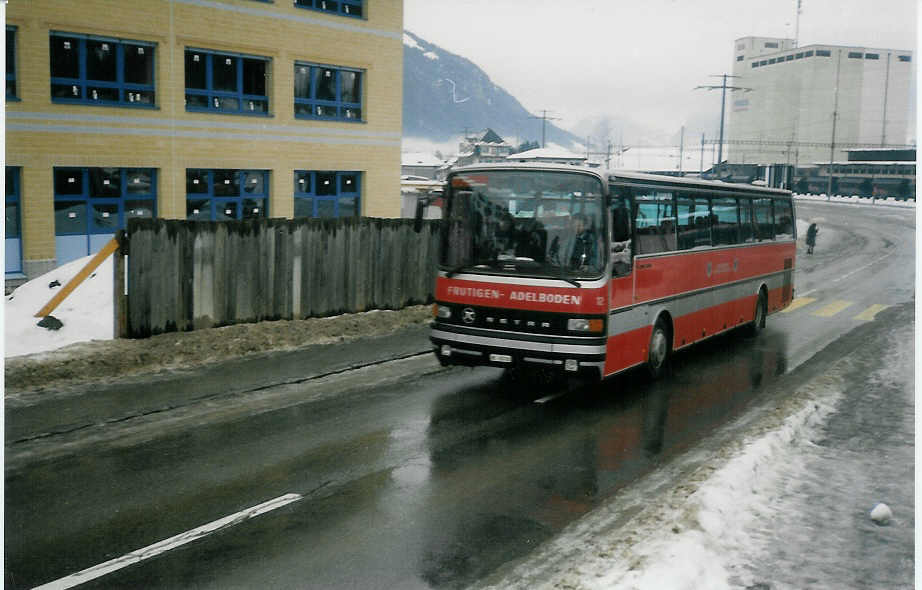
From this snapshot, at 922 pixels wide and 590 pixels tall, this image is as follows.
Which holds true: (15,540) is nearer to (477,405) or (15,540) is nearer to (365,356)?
(477,405)

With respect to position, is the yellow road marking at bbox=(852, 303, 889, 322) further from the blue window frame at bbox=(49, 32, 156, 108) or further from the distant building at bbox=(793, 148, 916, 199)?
the distant building at bbox=(793, 148, 916, 199)

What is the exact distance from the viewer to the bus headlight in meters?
10.6

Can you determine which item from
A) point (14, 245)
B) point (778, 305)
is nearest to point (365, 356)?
point (778, 305)

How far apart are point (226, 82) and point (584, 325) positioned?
20.4 metres

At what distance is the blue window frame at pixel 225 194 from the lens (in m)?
26.9

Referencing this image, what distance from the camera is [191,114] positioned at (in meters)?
26.3

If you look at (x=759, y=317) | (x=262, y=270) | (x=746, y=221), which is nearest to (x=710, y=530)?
(x=746, y=221)

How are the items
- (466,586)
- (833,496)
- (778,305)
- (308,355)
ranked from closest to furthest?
(466,586) < (833,496) < (308,355) < (778,305)

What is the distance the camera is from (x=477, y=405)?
11.1 m

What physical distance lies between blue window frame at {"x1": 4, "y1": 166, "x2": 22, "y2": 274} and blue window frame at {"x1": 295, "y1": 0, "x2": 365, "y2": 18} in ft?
36.1

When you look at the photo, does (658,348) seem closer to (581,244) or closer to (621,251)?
(621,251)

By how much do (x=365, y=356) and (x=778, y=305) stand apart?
983cm

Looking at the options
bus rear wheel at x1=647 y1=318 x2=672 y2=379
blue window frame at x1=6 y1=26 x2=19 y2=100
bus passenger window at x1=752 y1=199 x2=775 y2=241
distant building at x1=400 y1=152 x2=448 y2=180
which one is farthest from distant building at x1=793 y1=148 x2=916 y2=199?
bus rear wheel at x1=647 y1=318 x2=672 y2=379

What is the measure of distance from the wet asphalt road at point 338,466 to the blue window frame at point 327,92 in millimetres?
17744
